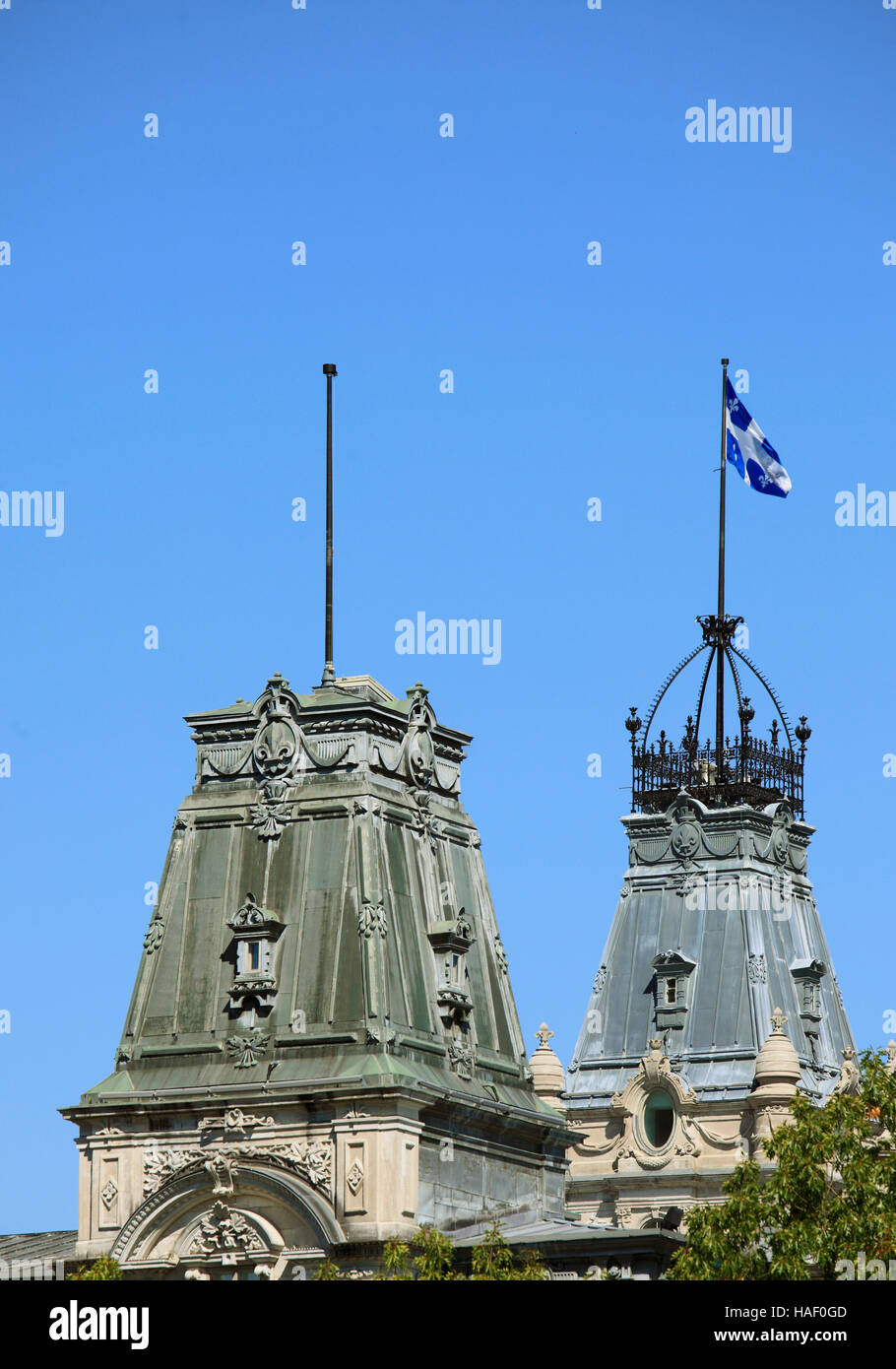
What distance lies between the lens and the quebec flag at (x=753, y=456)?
122750 mm

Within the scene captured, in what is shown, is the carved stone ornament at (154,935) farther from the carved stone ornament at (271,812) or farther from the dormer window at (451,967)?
the dormer window at (451,967)

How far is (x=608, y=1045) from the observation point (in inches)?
5187

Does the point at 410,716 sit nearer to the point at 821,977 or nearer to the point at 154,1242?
the point at 154,1242

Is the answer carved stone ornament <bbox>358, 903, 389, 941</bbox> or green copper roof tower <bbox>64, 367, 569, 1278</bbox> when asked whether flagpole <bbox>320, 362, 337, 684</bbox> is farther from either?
carved stone ornament <bbox>358, 903, 389, 941</bbox>

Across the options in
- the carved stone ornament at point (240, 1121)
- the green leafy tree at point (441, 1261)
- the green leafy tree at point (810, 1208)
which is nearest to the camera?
the green leafy tree at point (810, 1208)

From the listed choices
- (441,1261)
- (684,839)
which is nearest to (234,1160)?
(441,1261)

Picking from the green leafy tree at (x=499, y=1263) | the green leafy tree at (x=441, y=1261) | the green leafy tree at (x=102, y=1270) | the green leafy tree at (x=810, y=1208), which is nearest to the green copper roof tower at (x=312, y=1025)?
the green leafy tree at (x=102, y=1270)

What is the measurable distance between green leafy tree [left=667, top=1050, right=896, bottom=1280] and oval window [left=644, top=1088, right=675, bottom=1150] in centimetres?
5404

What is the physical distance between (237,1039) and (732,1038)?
52425 mm

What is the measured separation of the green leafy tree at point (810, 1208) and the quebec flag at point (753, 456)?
5287 cm

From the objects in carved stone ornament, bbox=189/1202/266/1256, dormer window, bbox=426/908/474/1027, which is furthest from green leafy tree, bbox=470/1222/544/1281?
dormer window, bbox=426/908/474/1027

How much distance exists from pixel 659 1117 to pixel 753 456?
28.0 m

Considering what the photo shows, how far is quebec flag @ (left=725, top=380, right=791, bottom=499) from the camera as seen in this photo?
123m
